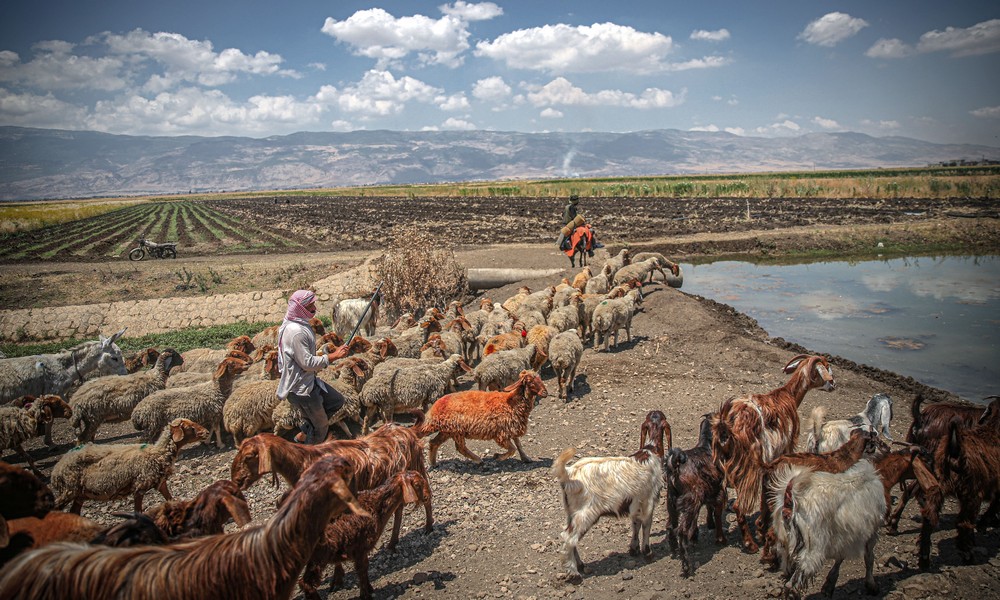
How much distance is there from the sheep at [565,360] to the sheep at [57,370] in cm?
920

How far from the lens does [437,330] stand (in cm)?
1298

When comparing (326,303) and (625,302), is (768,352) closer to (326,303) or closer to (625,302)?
(625,302)

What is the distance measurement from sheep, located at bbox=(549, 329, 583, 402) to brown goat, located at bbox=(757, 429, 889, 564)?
17.3ft

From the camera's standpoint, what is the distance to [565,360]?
10.2m

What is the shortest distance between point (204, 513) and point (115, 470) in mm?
3362

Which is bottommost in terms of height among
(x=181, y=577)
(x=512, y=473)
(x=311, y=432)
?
(x=512, y=473)

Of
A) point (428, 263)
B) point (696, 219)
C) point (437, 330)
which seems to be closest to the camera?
point (437, 330)

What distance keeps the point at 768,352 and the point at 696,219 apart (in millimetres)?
29834

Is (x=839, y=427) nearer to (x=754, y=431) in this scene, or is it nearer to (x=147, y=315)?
(x=754, y=431)

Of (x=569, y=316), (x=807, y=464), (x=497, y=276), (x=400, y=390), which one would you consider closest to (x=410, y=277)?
(x=497, y=276)

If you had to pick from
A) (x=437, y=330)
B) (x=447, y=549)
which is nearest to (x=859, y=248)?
(x=437, y=330)

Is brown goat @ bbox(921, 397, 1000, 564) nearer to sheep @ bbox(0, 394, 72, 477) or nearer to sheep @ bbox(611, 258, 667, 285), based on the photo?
sheep @ bbox(0, 394, 72, 477)

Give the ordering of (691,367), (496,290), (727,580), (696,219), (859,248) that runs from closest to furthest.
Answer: (727,580) < (691,367) < (496,290) < (859,248) < (696,219)

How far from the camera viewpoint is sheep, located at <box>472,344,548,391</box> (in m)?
10.1
